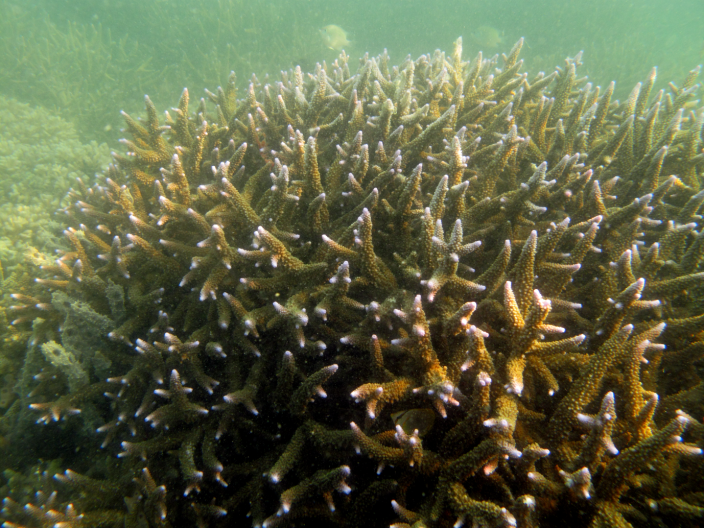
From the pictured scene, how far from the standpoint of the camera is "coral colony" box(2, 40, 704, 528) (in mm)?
1865

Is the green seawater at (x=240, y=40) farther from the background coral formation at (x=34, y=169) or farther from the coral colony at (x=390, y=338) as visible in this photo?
the coral colony at (x=390, y=338)

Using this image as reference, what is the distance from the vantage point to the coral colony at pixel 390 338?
187cm

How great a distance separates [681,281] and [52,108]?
1392 cm

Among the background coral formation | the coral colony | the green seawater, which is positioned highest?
the green seawater

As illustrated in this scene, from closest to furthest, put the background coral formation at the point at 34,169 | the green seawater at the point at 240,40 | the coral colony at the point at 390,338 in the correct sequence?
the coral colony at the point at 390,338 → the background coral formation at the point at 34,169 → the green seawater at the point at 240,40

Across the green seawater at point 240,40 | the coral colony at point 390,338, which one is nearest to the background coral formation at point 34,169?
the green seawater at point 240,40

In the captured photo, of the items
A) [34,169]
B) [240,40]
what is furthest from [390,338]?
[240,40]

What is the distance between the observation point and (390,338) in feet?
7.68

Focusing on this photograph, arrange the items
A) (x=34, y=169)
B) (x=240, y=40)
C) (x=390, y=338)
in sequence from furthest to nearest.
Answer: (x=240, y=40), (x=34, y=169), (x=390, y=338)

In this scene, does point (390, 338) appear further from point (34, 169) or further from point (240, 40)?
point (240, 40)

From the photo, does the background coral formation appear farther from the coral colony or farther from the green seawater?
the coral colony

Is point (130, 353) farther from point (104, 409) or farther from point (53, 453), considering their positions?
point (53, 453)

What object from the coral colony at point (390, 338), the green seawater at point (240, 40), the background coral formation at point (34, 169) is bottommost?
the coral colony at point (390, 338)

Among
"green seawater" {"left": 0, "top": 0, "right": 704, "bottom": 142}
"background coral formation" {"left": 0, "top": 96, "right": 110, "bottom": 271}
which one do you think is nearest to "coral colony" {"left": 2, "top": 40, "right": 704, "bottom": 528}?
"background coral formation" {"left": 0, "top": 96, "right": 110, "bottom": 271}
